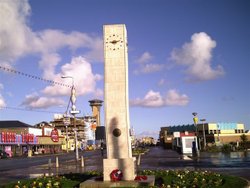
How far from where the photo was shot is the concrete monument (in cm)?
1752

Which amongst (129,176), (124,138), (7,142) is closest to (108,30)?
(124,138)

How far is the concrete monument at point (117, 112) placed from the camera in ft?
57.5

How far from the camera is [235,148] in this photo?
6056cm

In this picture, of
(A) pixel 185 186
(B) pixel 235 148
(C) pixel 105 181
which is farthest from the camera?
(B) pixel 235 148

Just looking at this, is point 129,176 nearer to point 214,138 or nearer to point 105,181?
point 105,181

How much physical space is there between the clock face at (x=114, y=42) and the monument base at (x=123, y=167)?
5437 mm

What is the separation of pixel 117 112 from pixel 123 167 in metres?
2.57

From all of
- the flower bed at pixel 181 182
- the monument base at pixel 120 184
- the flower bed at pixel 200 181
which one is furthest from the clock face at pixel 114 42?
the flower bed at pixel 200 181

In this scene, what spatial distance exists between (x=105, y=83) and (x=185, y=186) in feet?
19.9

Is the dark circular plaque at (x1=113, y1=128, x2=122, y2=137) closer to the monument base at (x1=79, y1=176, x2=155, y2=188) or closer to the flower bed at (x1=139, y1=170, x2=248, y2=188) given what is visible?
the monument base at (x1=79, y1=176, x2=155, y2=188)

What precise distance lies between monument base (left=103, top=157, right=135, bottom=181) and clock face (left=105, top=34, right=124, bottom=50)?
214 inches

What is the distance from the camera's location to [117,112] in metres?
17.9

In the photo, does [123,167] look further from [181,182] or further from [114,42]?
[114,42]

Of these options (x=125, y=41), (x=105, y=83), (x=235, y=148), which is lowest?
(x=235, y=148)
